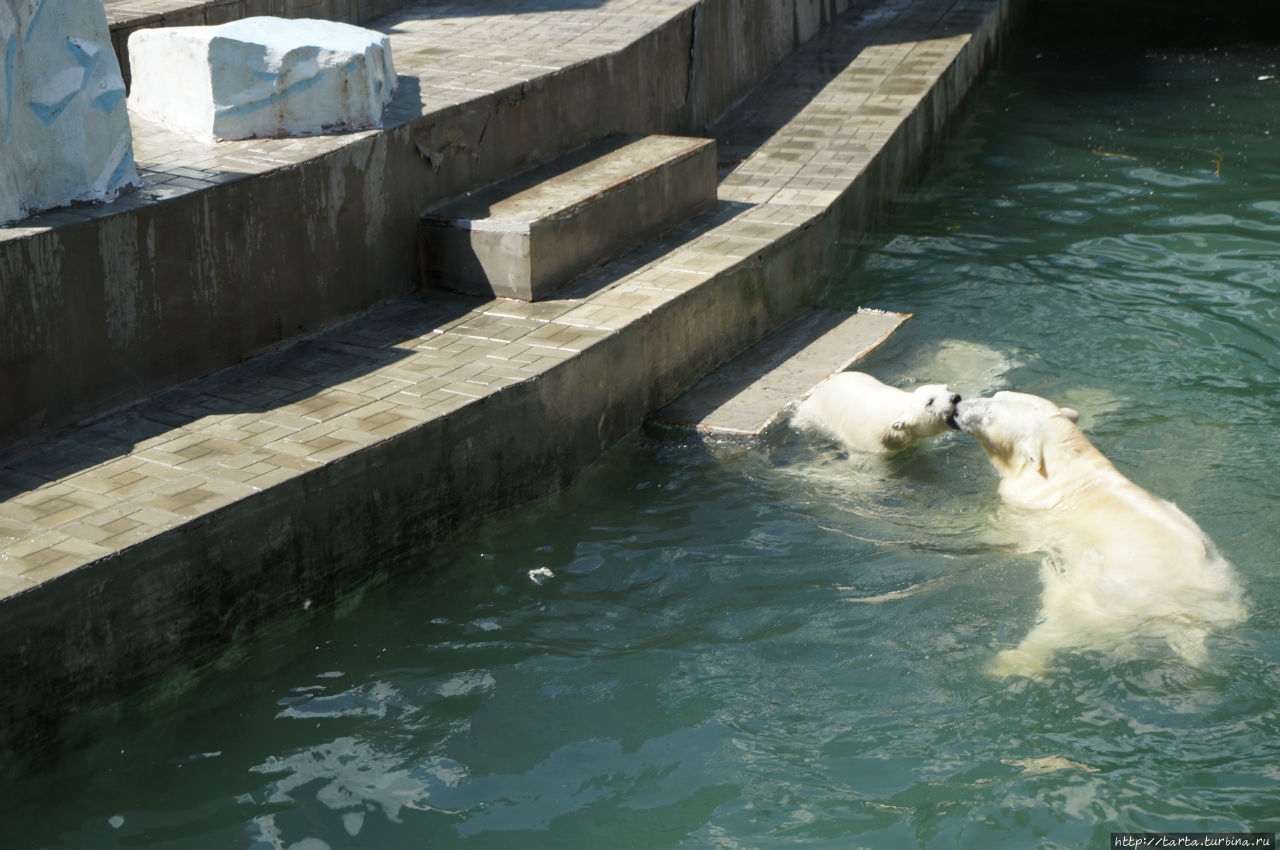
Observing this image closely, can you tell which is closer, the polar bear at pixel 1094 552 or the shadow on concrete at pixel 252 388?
the polar bear at pixel 1094 552

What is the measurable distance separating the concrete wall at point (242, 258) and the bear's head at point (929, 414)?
10.3 ft

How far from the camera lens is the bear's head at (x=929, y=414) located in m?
7.09

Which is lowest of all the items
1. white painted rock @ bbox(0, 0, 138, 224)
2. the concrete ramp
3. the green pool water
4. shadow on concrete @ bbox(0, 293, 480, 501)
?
the green pool water

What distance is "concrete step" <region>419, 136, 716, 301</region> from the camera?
8.05 metres

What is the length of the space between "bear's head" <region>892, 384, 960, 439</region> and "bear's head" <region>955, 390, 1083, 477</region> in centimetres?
7

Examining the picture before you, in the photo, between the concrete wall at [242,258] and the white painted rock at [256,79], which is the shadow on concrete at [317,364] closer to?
the concrete wall at [242,258]

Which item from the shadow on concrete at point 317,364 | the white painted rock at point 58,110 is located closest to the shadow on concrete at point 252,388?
the shadow on concrete at point 317,364

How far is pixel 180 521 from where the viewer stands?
540cm

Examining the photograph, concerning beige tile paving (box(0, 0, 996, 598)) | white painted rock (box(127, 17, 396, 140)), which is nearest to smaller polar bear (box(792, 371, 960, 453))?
beige tile paving (box(0, 0, 996, 598))

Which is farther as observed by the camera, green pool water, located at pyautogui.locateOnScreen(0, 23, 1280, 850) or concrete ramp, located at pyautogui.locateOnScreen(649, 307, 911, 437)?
concrete ramp, located at pyautogui.locateOnScreen(649, 307, 911, 437)

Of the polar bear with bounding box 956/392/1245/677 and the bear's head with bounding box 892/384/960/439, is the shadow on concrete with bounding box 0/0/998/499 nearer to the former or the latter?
the bear's head with bounding box 892/384/960/439

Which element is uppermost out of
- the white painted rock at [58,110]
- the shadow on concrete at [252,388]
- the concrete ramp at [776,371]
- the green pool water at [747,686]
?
the white painted rock at [58,110]

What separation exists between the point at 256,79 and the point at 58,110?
60.9 inches

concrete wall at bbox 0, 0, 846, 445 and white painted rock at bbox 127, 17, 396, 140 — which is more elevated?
white painted rock at bbox 127, 17, 396, 140
